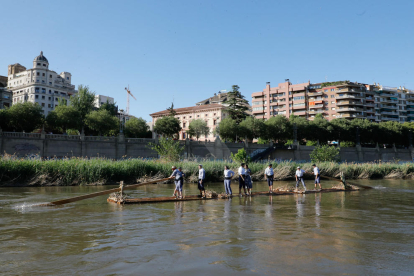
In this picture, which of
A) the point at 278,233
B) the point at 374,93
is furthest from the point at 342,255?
the point at 374,93

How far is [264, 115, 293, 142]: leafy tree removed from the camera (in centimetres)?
7081

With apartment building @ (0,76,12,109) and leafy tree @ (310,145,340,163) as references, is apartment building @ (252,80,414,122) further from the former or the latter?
apartment building @ (0,76,12,109)

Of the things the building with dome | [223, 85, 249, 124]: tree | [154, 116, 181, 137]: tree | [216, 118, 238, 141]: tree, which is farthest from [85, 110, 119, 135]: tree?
the building with dome

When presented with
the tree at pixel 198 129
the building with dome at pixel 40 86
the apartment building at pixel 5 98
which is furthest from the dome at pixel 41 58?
the tree at pixel 198 129

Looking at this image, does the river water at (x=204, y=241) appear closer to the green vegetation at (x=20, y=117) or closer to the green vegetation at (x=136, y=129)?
the green vegetation at (x=20, y=117)

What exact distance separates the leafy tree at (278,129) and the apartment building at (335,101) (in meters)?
39.9

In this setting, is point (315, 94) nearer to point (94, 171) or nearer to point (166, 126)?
point (166, 126)

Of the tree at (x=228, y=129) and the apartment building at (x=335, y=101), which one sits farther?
the apartment building at (x=335, y=101)

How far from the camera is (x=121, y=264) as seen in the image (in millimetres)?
6277

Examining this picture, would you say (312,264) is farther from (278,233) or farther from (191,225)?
(191,225)

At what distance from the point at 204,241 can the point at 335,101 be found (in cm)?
10824

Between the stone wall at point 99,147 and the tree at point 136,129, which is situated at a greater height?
the tree at point 136,129

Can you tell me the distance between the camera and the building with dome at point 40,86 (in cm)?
10162

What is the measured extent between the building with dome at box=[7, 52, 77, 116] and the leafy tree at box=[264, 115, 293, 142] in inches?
2503
